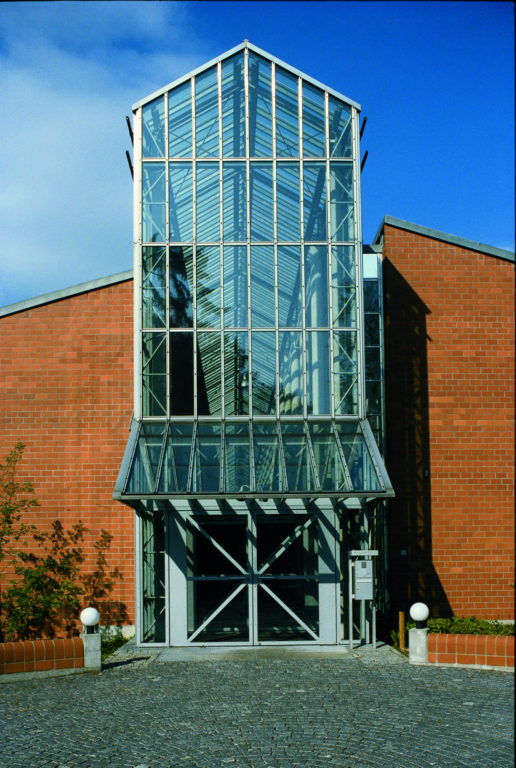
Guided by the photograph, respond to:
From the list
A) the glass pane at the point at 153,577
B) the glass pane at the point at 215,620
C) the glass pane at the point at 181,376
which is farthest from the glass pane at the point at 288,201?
the glass pane at the point at 215,620

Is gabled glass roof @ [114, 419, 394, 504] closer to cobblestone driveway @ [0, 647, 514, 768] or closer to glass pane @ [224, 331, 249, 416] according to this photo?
glass pane @ [224, 331, 249, 416]

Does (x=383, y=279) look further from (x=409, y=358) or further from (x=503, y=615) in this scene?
(x=503, y=615)

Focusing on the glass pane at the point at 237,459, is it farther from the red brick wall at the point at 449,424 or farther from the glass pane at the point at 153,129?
the glass pane at the point at 153,129

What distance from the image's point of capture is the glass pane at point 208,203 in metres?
17.1

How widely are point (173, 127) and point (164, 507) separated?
25.3 feet

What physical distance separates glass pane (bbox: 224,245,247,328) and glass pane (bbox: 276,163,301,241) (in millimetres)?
1084

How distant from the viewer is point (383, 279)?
18.5m

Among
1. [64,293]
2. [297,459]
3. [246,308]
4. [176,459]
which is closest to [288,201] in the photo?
[246,308]

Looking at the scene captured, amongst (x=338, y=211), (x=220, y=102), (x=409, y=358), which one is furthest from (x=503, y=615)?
(x=220, y=102)

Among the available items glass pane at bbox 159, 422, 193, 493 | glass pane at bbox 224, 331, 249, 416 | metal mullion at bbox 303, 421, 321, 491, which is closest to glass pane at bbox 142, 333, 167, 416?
glass pane at bbox 159, 422, 193, 493

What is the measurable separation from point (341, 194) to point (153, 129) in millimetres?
4064

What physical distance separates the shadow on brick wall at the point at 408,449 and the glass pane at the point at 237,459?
3584 mm

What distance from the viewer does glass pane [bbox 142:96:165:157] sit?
675 inches

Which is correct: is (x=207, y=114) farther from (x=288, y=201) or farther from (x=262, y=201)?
(x=288, y=201)
